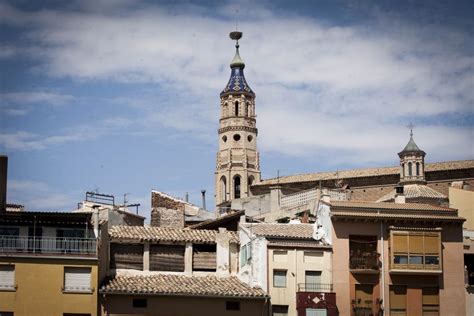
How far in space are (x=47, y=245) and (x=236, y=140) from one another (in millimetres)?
79481

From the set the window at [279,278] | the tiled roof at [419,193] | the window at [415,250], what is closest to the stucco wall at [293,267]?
the window at [279,278]

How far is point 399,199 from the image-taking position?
5800cm

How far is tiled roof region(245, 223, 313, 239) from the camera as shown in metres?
49.4

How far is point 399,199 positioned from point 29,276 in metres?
22.0

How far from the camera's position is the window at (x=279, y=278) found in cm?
4781

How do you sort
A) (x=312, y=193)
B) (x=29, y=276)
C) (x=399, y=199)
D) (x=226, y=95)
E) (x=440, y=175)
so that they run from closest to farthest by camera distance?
(x=29, y=276) → (x=399, y=199) → (x=312, y=193) → (x=440, y=175) → (x=226, y=95)

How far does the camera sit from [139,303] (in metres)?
45.9

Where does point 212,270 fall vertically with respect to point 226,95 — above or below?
below

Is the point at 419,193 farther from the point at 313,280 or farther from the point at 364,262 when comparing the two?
the point at 313,280

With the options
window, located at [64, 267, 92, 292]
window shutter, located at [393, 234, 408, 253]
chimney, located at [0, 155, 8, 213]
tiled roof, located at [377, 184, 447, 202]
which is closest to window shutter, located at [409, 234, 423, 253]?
window shutter, located at [393, 234, 408, 253]

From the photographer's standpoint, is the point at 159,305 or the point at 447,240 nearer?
the point at 159,305

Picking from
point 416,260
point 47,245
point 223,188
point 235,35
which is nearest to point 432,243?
point 416,260

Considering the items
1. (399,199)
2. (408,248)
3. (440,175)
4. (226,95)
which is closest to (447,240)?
(408,248)

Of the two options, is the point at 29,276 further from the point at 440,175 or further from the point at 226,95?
the point at 226,95
